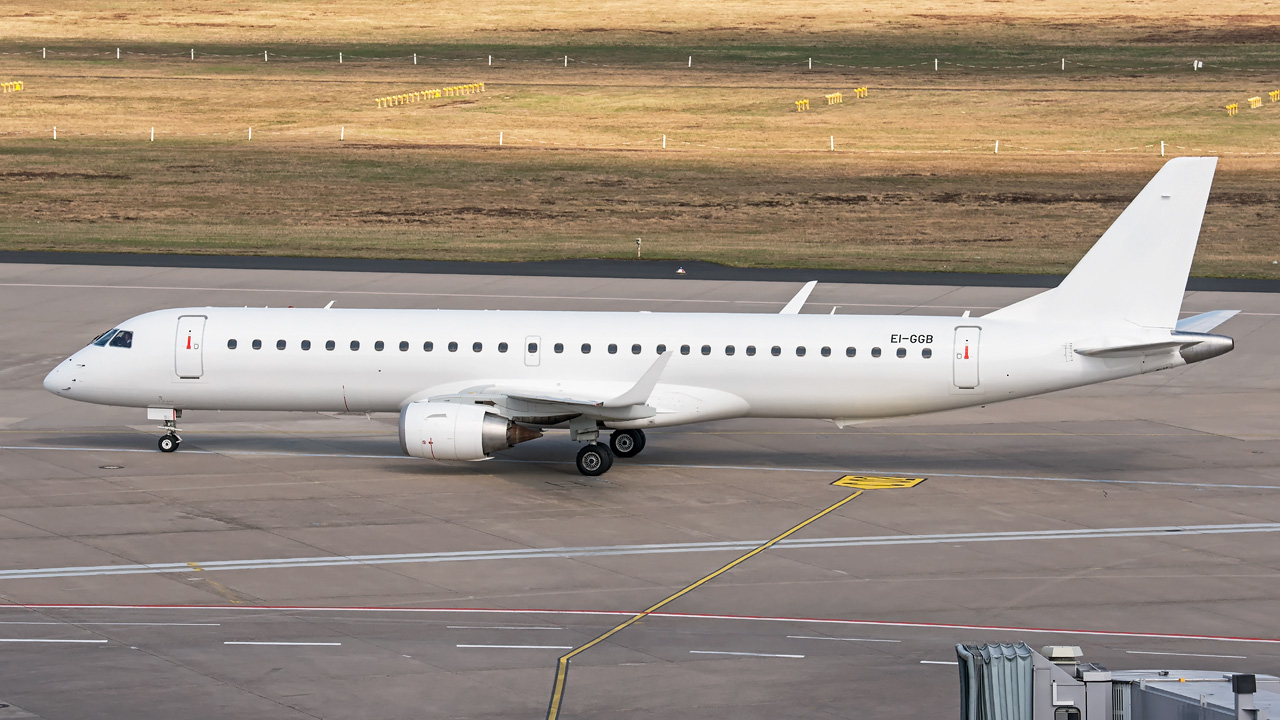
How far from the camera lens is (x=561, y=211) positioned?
87.1 metres

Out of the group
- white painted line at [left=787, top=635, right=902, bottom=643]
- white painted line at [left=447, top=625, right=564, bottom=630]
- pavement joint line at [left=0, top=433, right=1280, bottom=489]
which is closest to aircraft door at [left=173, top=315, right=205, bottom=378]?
pavement joint line at [left=0, top=433, right=1280, bottom=489]

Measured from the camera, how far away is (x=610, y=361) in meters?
41.1

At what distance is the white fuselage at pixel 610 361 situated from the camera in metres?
40.3

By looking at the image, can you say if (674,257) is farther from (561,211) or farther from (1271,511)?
(1271,511)

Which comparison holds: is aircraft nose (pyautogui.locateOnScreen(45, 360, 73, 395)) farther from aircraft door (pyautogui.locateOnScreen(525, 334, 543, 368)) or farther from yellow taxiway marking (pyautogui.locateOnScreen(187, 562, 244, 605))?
aircraft door (pyautogui.locateOnScreen(525, 334, 543, 368))

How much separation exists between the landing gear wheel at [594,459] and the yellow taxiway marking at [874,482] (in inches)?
217

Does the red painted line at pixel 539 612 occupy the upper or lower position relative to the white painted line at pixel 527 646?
upper

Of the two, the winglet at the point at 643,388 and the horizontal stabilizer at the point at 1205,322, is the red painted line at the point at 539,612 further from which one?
the horizontal stabilizer at the point at 1205,322

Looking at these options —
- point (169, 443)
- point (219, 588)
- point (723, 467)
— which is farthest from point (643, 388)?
point (169, 443)

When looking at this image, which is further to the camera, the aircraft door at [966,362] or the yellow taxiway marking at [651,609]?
the aircraft door at [966,362]

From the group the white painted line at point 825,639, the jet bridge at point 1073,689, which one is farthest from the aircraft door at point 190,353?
the jet bridge at point 1073,689

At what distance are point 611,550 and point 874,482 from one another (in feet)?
28.5

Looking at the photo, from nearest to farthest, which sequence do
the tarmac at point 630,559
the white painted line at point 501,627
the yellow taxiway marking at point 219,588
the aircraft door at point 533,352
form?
the tarmac at point 630,559, the white painted line at point 501,627, the yellow taxiway marking at point 219,588, the aircraft door at point 533,352

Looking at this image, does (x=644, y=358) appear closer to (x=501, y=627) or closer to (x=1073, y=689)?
(x=501, y=627)
